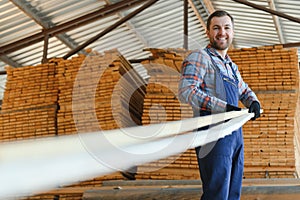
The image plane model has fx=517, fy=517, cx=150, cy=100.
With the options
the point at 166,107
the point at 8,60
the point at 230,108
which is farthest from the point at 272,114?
the point at 8,60

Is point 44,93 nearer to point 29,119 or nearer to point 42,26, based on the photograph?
point 29,119

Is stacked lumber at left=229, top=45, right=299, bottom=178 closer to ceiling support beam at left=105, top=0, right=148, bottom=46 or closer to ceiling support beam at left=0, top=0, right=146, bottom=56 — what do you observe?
ceiling support beam at left=0, top=0, right=146, bottom=56

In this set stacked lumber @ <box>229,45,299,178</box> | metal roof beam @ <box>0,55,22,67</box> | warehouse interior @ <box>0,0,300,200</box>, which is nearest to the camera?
warehouse interior @ <box>0,0,300,200</box>

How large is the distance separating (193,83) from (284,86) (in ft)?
12.5

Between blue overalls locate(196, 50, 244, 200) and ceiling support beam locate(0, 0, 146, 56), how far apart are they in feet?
26.1

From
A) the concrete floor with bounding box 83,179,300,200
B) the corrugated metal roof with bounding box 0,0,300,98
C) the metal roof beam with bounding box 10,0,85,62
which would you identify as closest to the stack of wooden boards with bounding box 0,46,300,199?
the concrete floor with bounding box 83,179,300,200

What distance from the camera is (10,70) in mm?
7926

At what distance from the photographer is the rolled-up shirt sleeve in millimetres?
2912

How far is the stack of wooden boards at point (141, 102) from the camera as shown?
6.33 m

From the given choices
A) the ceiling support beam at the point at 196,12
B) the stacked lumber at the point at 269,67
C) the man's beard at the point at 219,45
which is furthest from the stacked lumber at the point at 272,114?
the ceiling support beam at the point at 196,12

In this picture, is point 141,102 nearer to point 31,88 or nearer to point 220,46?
point 31,88

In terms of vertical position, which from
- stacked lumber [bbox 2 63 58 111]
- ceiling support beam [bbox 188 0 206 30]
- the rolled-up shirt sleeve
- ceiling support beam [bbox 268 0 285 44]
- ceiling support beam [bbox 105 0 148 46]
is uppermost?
ceiling support beam [bbox 188 0 206 30]

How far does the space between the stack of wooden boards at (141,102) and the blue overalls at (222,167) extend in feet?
10.9

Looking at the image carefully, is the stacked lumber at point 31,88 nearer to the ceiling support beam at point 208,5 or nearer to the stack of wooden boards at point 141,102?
the stack of wooden boards at point 141,102
